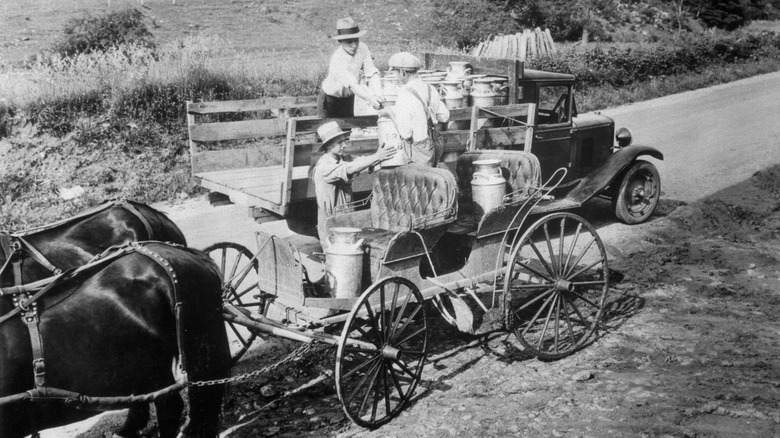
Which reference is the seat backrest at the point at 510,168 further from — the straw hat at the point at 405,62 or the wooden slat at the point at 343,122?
the wooden slat at the point at 343,122

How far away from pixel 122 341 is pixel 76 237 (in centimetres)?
112

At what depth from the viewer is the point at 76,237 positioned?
5.11m

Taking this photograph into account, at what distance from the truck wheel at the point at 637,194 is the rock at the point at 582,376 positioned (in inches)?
182

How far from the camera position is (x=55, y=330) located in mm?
4172

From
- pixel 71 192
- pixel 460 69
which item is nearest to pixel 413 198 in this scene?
pixel 460 69

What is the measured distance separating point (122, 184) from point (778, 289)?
377 inches

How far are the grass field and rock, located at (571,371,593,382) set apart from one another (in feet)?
63.1

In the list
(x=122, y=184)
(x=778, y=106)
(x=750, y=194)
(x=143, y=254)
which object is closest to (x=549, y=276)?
(x=143, y=254)

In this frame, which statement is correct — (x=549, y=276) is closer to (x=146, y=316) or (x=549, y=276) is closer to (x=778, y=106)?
(x=146, y=316)

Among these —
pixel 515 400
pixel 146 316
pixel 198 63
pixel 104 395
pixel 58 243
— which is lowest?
pixel 515 400

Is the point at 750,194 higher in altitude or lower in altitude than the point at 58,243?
lower

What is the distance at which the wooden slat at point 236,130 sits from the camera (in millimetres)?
8391

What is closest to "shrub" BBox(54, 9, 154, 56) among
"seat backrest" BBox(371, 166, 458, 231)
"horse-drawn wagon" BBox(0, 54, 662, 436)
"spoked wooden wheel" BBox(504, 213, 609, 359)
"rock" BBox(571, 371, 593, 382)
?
"horse-drawn wagon" BBox(0, 54, 662, 436)

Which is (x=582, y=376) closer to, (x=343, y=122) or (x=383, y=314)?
(x=383, y=314)
